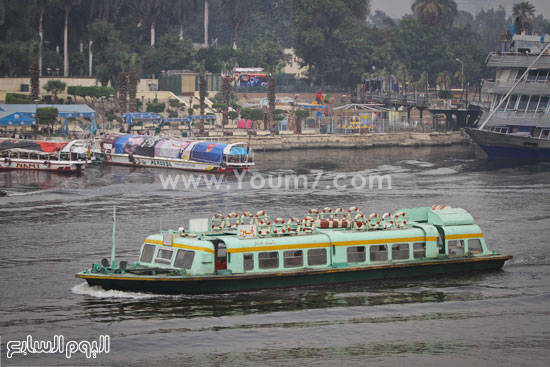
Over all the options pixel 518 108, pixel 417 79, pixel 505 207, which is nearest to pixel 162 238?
pixel 505 207

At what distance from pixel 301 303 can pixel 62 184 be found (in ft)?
146

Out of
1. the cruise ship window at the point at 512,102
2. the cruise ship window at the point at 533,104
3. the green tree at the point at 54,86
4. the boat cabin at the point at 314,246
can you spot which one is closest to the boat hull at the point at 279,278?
the boat cabin at the point at 314,246

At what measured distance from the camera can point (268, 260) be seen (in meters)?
38.6

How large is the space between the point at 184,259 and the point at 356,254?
830 cm

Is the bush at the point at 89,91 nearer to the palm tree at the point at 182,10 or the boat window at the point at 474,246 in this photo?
the palm tree at the point at 182,10

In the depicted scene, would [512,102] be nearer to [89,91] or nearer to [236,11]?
[89,91]

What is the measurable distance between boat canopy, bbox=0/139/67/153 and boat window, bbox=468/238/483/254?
178 ft

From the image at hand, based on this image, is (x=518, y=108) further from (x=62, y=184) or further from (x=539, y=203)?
(x=62, y=184)

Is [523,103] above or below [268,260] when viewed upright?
above

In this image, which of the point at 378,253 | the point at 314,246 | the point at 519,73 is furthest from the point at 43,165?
the point at 519,73

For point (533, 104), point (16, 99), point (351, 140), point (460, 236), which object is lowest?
point (460, 236)

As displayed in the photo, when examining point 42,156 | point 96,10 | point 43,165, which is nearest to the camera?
point 43,165

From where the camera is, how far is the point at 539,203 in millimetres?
68812

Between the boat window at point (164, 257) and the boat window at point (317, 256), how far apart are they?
6362 mm
